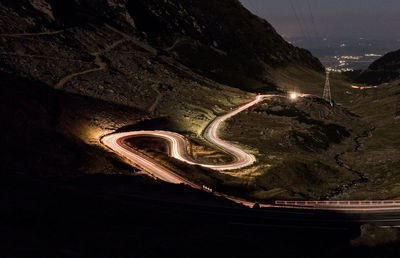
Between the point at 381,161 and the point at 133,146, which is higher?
the point at 381,161

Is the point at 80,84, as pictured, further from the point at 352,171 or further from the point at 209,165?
the point at 352,171

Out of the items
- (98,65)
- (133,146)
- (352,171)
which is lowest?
(133,146)

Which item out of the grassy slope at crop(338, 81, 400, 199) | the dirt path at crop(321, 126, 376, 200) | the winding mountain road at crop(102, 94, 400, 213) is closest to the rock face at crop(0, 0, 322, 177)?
the winding mountain road at crop(102, 94, 400, 213)

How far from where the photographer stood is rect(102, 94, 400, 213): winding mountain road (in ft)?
204

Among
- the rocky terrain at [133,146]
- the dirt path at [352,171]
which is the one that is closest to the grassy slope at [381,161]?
the rocky terrain at [133,146]

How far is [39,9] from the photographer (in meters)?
170

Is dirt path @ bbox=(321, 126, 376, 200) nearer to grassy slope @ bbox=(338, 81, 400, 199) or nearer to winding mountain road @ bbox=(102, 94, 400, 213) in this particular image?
grassy slope @ bbox=(338, 81, 400, 199)

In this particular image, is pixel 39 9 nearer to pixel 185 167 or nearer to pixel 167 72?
pixel 167 72

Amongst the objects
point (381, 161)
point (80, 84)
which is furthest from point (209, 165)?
point (381, 161)

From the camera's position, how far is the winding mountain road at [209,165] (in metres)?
62.2

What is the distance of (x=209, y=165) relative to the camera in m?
94.1

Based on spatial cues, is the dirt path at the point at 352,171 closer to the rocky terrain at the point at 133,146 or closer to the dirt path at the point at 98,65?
the rocky terrain at the point at 133,146

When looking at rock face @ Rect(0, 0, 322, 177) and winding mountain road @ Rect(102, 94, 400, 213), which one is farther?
rock face @ Rect(0, 0, 322, 177)

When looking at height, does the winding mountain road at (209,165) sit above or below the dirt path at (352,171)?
→ below
